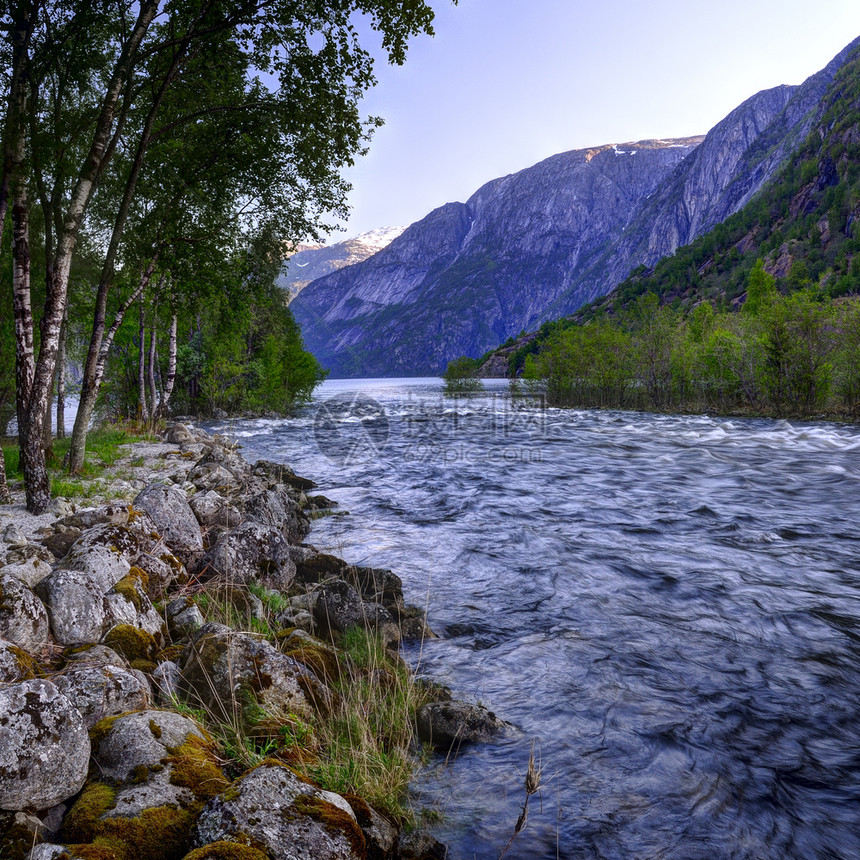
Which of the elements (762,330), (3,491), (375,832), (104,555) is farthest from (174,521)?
(762,330)

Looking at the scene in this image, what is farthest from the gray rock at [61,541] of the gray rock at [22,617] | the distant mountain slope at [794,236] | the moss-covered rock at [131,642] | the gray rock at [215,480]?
the distant mountain slope at [794,236]

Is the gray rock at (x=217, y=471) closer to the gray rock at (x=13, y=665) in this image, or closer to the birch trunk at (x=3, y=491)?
the birch trunk at (x=3, y=491)

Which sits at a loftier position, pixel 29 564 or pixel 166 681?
pixel 29 564

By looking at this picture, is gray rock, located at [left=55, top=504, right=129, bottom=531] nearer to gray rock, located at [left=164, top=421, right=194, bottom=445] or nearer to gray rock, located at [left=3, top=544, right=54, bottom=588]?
gray rock, located at [left=3, top=544, right=54, bottom=588]

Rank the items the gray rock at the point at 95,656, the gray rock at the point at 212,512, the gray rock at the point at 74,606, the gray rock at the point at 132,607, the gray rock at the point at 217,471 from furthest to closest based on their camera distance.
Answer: the gray rock at the point at 217,471 < the gray rock at the point at 212,512 < the gray rock at the point at 132,607 < the gray rock at the point at 74,606 < the gray rock at the point at 95,656

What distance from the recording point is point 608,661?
22.6ft

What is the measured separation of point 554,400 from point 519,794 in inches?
2491

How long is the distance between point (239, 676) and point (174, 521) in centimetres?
495

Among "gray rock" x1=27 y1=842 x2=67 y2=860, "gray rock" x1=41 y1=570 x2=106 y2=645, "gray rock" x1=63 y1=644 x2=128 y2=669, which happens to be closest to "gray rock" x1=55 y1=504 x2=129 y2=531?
"gray rock" x1=41 y1=570 x2=106 y2=645

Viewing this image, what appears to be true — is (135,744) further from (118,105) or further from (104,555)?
(118,105)

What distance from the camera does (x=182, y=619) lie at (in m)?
6.21

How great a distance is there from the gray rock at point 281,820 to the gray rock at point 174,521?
6212mm

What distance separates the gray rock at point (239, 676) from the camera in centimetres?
475

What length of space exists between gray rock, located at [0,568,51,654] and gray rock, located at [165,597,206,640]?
4.49 feet
